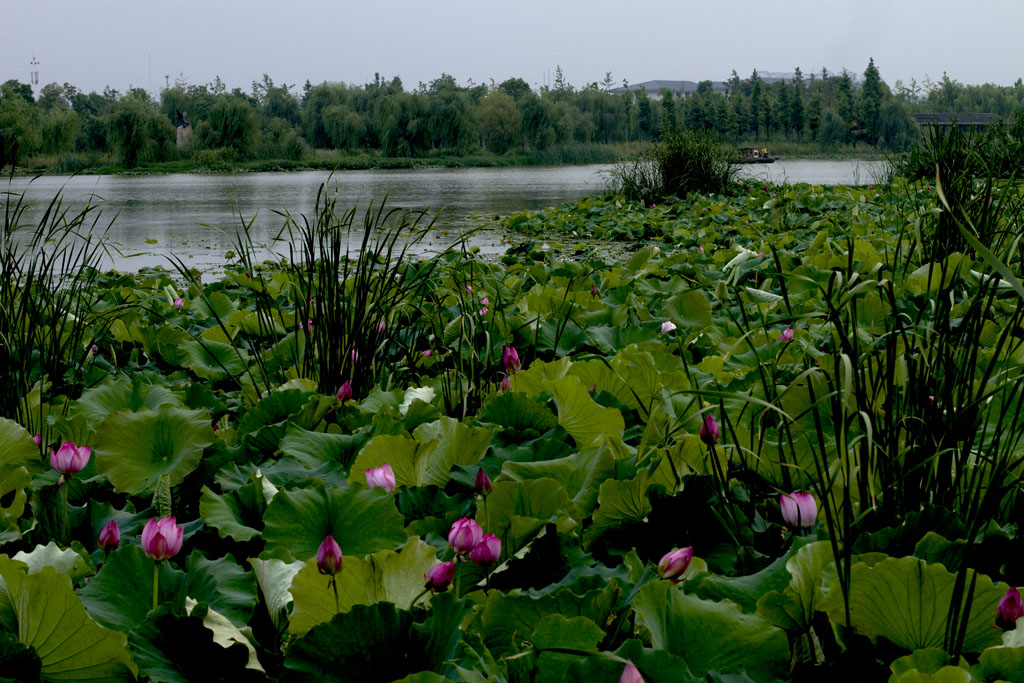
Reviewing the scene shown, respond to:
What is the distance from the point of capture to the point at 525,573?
0.76 metres

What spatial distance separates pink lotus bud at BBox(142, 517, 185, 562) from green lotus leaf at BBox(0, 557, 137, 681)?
0.31 ft

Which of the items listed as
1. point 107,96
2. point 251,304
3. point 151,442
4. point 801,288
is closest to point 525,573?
point 151,442

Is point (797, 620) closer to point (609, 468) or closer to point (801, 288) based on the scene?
point (609, 468)

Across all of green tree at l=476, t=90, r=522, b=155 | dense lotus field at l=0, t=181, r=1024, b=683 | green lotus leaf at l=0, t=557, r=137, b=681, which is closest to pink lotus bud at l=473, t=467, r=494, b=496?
dense lotus field at l=0, t=181, r=1024, b=683

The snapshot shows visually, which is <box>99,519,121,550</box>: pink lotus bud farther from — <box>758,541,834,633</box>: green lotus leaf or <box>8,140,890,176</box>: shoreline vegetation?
<box>8,140,890,176</box>: shoreline vegetation

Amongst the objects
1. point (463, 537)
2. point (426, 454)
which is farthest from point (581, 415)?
point (463, 537)

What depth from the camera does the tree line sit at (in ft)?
85.4

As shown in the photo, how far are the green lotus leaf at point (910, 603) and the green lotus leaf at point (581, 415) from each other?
0.46 m

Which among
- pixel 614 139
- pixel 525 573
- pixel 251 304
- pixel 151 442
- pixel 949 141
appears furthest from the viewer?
pixel 614 139

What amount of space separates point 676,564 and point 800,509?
151 mm

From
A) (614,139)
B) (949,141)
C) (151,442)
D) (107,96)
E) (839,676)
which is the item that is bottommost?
(839,676)

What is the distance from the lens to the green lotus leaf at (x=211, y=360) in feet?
5.50

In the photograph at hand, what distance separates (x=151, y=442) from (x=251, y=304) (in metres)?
1.72

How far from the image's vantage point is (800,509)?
0.73 metres
